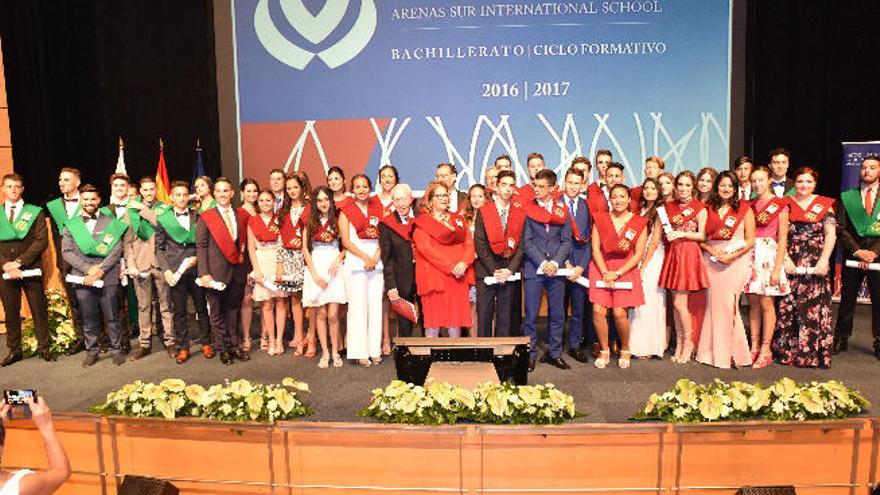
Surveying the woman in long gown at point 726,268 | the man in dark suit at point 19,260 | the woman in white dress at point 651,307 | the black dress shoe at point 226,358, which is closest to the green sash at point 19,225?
the man in dark suit at point 19,260

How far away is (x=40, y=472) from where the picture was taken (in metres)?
1.95

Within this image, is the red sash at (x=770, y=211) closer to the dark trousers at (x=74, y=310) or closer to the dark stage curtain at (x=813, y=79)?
the dark stage curtain at (x=813, y=79)

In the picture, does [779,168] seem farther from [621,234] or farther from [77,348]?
[77,348]

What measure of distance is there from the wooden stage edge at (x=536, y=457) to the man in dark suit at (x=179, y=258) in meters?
2.10

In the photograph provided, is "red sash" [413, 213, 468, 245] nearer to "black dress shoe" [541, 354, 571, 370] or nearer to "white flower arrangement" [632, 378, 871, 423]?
"black dress shoe" [541, 354, 571, 370]

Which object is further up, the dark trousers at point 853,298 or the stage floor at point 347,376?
the dark trousers at point 853,298

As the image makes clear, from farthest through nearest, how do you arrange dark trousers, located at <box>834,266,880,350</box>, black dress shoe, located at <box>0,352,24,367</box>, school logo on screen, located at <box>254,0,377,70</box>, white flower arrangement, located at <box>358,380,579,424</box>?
school logo on screen, located at <box>254,0,377,70</box> → black dress shoe, located at <box>0,352,24,367</box> → dark trousers, located at <box>834,266,880,350</box> → white flower arrangement, located at <box>358,380,579,424</box>

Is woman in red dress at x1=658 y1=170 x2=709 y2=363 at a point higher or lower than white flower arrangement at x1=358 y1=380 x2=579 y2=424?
higher

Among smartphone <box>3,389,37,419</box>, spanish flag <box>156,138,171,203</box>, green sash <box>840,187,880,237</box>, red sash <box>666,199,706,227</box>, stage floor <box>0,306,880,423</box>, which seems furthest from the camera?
spanish flag <box>156,138,171,203</box>

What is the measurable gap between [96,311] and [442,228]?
278 cm

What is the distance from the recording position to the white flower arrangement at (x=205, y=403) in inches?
129

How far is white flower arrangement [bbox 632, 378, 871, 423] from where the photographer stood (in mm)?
3193

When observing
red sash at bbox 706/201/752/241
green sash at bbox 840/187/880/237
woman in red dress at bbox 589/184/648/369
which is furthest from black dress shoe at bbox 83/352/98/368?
green sash at bbox 840/187/880/237

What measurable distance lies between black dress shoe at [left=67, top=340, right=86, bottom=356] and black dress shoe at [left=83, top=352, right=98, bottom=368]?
438 millimetres
